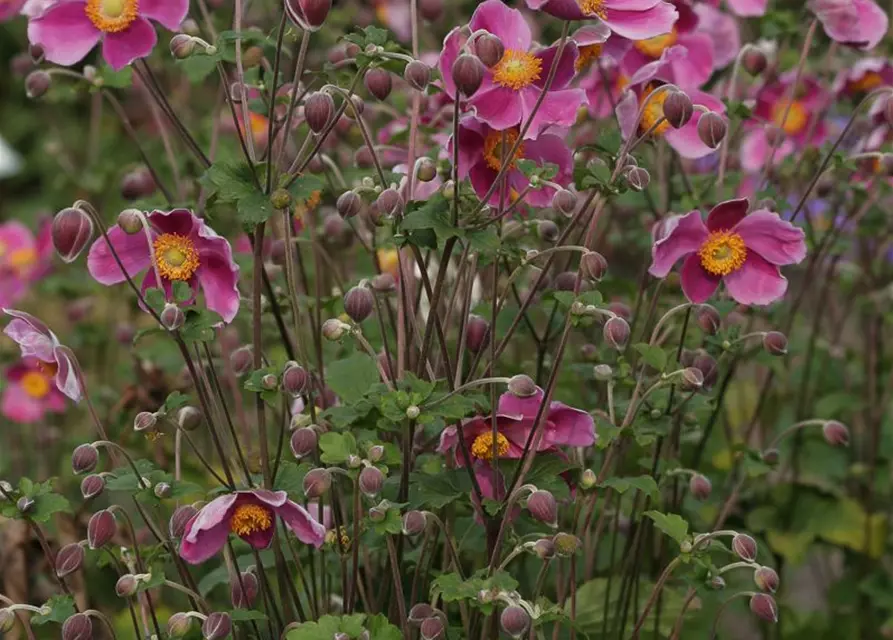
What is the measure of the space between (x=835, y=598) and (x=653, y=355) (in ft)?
3.36

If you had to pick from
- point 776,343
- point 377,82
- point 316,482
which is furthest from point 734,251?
point 316,482

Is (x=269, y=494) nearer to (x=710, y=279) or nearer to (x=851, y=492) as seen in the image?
(x=710, y=279)

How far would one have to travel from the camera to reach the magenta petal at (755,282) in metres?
1.42

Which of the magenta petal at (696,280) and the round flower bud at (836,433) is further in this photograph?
the round flower bud at (836,433)

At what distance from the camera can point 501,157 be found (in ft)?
4.30

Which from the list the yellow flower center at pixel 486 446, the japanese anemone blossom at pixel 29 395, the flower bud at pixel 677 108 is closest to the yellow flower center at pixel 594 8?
the flower bud at pixel 677 108

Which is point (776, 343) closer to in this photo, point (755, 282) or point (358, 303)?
point (755, 282)

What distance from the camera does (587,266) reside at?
124cm

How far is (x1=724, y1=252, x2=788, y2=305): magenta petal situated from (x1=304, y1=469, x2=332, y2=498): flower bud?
1.67ft

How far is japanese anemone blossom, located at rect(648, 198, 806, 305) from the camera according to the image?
1.41m

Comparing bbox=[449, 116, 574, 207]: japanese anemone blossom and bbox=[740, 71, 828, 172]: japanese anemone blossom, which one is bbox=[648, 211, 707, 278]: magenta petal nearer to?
bbox=[449, 116, 574, 207]: japanese anemone blossom

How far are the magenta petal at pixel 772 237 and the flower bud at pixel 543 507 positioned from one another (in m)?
0.40

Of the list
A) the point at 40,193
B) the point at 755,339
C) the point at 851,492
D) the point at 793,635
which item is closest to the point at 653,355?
the point at 755,339

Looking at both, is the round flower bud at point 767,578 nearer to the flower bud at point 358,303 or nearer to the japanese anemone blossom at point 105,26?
the flower bud at point 358,303
